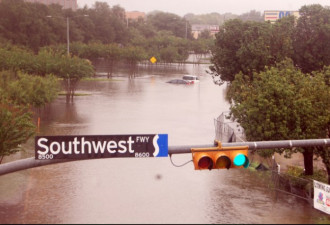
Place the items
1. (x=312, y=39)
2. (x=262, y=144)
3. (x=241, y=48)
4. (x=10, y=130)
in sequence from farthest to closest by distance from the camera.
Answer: (x=312, y=39) → (x=241, y=48) → (x=10, y=130) → (x=262, y=144)

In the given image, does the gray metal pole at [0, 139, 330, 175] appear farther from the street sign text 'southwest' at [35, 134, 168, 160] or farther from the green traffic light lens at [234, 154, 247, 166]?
the green traffic light lens at [234, 154, 247, 166]

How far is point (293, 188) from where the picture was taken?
82.7 feet

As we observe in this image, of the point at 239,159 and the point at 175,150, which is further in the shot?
the point at 175,150

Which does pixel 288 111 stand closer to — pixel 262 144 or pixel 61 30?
pixel 262 144

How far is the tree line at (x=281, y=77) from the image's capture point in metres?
25.9

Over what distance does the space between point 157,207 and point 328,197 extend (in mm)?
7467

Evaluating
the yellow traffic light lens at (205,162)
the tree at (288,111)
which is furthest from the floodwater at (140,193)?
the yellow traffic light lens at (205,162)

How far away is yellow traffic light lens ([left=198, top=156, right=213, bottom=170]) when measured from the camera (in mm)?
11359

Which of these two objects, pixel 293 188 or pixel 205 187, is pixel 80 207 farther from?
pixel 293 188

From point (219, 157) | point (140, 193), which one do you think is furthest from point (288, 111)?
point (219, 157)

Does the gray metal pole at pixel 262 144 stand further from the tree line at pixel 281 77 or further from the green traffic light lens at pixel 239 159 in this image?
the tree line at pixel 281 77

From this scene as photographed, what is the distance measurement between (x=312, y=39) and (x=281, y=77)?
22.9 meters

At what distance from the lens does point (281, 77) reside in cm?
2752

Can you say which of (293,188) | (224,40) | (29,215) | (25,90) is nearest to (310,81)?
(293,188)
